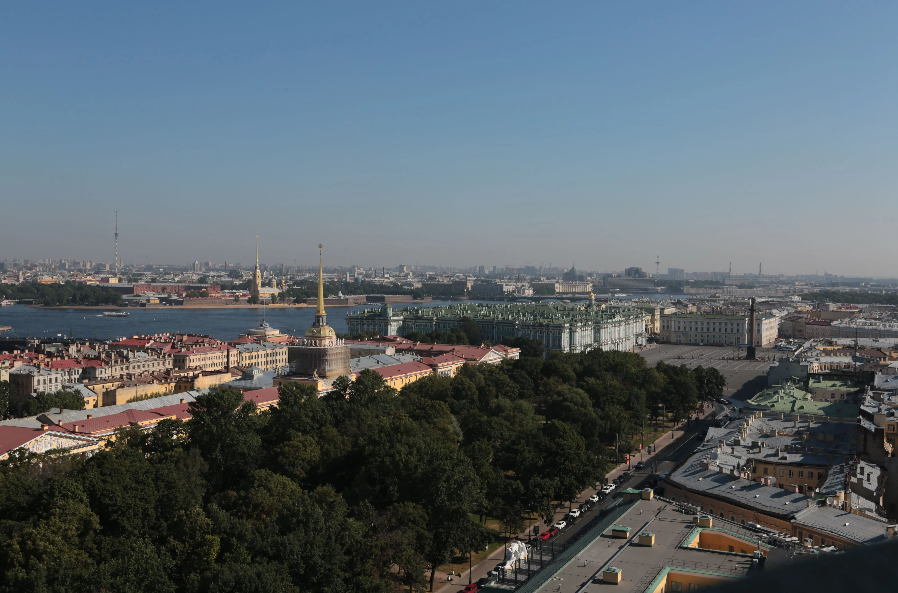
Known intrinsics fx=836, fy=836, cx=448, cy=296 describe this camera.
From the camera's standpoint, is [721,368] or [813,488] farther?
[721,368]

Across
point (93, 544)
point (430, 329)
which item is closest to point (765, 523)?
point (93, 544)

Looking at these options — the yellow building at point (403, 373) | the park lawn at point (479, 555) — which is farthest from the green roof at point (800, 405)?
the yellow building at point (403, 373)

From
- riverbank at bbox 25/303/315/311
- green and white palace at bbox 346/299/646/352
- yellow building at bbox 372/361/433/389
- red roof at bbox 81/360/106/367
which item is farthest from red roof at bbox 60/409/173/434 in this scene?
riverbank at bbox 25/303/315/311

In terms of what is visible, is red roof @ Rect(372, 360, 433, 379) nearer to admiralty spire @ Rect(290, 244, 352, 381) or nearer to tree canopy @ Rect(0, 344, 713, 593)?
admiralty spire @ Rect(290, 244, 352, 381)

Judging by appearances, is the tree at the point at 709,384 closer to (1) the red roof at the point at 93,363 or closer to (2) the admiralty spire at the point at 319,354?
(2) the admiralty spire at the point at 319,354

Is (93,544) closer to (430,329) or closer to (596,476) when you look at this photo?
(596,476)
